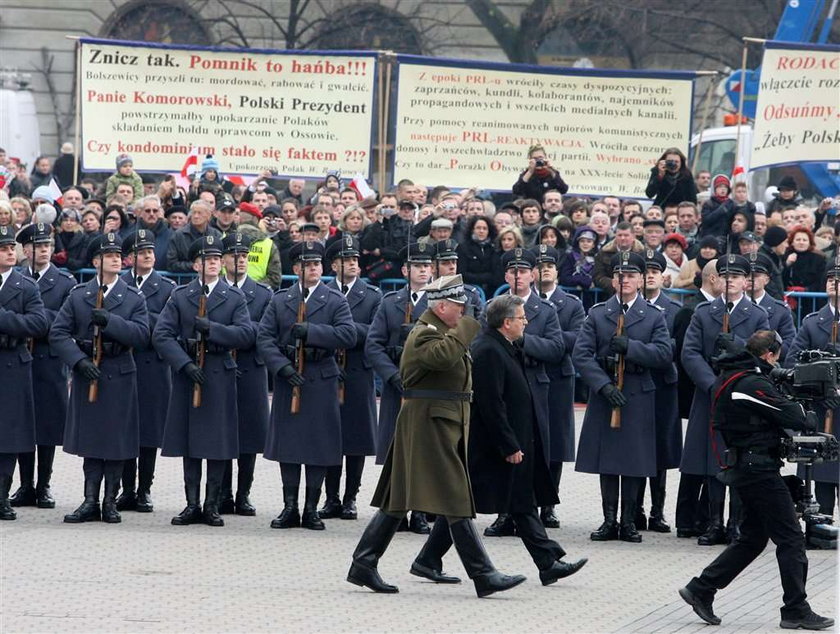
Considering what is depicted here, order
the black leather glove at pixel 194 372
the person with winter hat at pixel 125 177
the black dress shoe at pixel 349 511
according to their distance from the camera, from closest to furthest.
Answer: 1. the black leather glove at pixel 194 372
2. the black dress shoe at pixel 349 511
3. the person with winter hat at pixel 125 177

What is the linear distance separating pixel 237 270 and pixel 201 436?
132 centimetres

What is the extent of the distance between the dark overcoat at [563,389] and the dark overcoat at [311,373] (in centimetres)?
142

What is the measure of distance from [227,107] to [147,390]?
722 cm

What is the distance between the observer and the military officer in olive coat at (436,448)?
1051 centimetres

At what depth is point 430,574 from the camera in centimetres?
1096

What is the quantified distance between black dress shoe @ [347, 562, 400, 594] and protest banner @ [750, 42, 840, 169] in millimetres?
9847

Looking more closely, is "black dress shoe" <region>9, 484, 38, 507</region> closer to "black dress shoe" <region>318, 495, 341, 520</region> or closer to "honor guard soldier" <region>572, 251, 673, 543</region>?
"black dress shoe" <region>318, 495, 341, 520</region>

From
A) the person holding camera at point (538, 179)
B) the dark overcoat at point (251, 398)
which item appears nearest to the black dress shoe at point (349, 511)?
the dark overcoat at point (251, 398)

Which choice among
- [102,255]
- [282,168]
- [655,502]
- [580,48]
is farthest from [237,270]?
[580,48]

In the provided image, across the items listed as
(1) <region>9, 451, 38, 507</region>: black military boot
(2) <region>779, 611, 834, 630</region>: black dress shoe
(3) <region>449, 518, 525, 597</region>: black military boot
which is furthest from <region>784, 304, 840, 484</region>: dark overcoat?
(1) <region>9, 451, 38, 507</region>: black military boot

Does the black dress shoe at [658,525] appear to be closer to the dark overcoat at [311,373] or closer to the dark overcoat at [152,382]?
the dark overcoat at [311,373]

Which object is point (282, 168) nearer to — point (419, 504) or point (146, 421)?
point (146, 421)

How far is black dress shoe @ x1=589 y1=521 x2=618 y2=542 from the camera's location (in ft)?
41.4

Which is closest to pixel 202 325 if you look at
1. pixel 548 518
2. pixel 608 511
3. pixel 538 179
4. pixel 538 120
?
pixel 548 518
